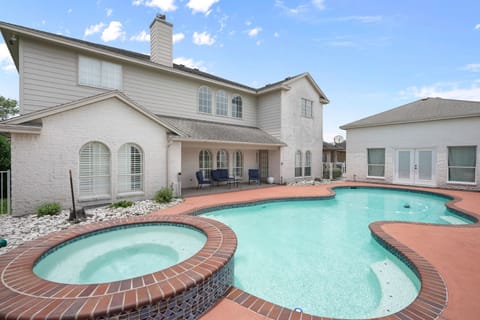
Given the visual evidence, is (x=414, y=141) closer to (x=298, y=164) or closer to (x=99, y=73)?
(x=298, y=164)

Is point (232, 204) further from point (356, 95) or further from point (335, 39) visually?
point (356, 95)

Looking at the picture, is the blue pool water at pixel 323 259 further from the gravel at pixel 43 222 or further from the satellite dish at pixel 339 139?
the satellite dish at pixel 339 139

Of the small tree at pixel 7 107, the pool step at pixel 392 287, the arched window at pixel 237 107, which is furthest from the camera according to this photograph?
the small tree at pixel 7 107

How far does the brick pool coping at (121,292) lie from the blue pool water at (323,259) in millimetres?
1218

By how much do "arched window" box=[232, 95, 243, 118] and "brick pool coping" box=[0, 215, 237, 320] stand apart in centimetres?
1314

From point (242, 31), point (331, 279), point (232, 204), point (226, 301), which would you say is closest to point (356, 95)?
point (242, 31)

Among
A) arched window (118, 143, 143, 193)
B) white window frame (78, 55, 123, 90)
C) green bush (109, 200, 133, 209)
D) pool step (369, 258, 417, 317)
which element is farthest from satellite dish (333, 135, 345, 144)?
green bush (109, 200, 133, 209)

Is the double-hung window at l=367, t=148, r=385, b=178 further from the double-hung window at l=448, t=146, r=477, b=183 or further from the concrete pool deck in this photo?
the concrete pool deck

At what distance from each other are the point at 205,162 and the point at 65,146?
7.43 metres

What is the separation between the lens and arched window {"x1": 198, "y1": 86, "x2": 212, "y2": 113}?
45.8 feet

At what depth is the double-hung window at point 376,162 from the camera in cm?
1603

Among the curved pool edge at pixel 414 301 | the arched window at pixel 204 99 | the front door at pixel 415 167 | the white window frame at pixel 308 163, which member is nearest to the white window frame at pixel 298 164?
the white window frame at pixel 308 163

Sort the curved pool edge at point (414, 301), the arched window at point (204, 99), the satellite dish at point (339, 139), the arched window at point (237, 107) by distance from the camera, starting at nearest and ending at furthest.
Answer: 1. the curved pool edge at point (414, 301)
2. the arched window at point (204, 99)
3. the arched window at point (237, 107)
4. the satellite dish at point (339, 139)

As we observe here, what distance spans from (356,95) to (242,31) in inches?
572
